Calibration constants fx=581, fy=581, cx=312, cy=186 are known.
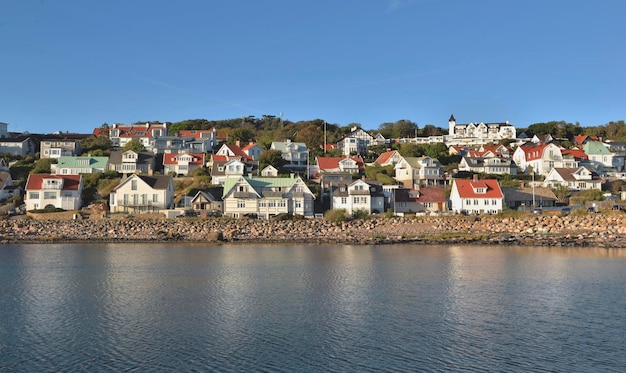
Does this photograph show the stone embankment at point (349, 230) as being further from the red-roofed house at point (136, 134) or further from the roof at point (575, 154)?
the red-roofed house at point (136, 134)

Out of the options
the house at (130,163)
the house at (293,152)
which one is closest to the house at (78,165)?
the house at (130,163)

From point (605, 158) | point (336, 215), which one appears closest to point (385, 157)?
point (336, 215)

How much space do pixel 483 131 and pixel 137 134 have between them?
4864 cm

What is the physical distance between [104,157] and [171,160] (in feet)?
22.7

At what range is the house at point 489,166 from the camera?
197 ft

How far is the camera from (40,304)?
19.5 m

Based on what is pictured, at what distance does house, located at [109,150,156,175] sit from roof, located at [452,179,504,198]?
28780mm

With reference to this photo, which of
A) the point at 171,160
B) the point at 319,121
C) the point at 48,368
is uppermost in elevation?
the point at 319,121

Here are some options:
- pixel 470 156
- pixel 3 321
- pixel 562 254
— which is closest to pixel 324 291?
pixel 3 321

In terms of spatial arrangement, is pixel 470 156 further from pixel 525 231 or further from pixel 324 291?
pixel 324 291

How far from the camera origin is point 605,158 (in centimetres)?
6469

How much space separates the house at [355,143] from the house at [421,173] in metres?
15.8

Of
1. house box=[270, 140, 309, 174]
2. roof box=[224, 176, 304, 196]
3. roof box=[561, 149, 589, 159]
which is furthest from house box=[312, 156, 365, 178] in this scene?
roof box=[561, 149, 589, 159]

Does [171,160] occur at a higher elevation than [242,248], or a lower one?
higher
